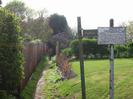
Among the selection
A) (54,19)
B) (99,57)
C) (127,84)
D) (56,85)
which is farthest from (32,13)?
(127,84)

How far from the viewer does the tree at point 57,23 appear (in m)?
75.0

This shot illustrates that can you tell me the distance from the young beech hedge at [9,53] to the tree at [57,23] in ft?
202

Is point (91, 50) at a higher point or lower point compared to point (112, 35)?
lower

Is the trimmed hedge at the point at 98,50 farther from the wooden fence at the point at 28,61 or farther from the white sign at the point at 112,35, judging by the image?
the white sign at the point at 112,35

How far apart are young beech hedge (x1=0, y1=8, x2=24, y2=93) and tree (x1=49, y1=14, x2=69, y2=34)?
61.5 metres

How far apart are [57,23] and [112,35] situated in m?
66.2

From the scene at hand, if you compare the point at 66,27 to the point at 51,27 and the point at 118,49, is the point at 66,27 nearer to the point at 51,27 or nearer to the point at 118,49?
the point at 51,27

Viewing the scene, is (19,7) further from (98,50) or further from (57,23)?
(98,50)

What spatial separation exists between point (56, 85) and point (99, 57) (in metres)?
23.5

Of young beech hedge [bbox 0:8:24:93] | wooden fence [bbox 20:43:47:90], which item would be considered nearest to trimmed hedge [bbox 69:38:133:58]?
wooden fence [bbox 20:43:47:90]

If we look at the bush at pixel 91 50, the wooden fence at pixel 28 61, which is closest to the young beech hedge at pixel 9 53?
the wooden fence at pixel 28 61

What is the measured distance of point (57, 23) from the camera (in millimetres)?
75250

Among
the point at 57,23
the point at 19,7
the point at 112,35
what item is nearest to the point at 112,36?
the point at 112,35

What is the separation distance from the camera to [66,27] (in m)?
77.2
